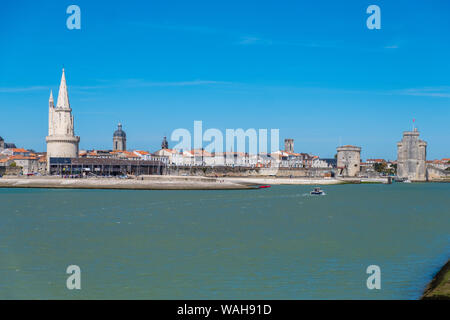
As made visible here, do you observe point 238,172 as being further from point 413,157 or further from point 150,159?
point 413,157

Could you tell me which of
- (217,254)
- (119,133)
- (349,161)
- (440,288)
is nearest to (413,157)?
(349,161)

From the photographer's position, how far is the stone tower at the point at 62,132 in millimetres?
111000

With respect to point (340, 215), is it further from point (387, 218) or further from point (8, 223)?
point (8, 223)

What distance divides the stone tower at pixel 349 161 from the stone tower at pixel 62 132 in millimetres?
73514

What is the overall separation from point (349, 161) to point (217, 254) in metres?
132

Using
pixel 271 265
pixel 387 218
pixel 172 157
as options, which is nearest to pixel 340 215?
pixel 387 218

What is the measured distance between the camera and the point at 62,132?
11306 cm

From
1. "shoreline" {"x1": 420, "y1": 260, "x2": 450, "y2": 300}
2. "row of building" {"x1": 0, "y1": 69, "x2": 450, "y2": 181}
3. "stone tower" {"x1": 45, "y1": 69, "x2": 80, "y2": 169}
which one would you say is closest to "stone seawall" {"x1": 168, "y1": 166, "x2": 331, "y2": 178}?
"row of building" {"x1": 0, "y1": 69, "x2": 450, "y2": 181}

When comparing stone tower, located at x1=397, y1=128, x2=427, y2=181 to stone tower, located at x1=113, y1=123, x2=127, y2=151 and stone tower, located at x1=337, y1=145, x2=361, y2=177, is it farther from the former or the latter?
stone tower, located at x1=113, y1=123, x2=127, y2=151

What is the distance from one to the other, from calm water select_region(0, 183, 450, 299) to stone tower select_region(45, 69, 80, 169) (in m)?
76.2

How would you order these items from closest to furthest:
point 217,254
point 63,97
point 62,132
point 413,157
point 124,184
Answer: point 217,254
point 124,184
point 63,97
point 62,132
point 413,157
